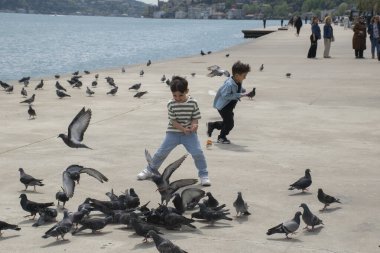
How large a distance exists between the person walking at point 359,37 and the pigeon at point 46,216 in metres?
25.8

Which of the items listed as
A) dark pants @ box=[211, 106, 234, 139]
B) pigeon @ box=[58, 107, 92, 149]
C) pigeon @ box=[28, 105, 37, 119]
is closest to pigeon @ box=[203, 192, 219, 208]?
pigeon @ box=[58, 107, 92, 149]

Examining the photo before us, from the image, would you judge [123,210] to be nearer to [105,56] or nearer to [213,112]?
[213,112]

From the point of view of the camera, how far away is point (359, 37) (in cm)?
3183

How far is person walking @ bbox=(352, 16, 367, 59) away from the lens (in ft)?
102

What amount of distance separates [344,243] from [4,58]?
2002 inches

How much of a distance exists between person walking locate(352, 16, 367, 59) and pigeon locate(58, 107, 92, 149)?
23.7m

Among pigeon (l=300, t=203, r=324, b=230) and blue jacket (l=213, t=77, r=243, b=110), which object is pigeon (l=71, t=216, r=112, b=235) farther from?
blue jacket (l=213, t=77, r=243, b=110)

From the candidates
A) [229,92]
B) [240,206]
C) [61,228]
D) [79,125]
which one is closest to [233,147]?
[229,92]

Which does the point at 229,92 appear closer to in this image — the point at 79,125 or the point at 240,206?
the point at 79,125

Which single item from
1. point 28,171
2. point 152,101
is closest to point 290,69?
point 152,101

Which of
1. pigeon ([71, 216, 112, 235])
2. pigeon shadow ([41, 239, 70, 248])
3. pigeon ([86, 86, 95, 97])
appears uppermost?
pigeon ([71, 216, 112, 235])

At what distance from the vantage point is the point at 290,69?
26.6m

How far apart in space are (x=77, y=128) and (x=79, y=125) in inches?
2.0

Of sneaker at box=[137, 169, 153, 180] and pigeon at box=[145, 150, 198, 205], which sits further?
sneaker at box=[137, 169, 153, 180]
